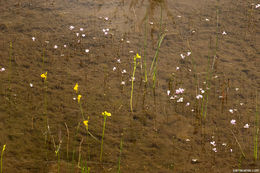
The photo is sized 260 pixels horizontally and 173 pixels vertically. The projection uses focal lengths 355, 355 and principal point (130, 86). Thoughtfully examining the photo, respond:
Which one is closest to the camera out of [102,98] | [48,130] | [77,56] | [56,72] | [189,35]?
[48,130]

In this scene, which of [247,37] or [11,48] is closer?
[11,48]

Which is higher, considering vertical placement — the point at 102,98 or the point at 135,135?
the point at 102,98

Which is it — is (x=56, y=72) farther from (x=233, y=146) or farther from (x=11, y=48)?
(x=233, y=146)

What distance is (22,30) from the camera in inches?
128

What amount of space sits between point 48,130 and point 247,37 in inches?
80.1

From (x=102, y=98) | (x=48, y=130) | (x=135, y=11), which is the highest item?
(x=135, y=11)

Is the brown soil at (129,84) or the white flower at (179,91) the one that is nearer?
the brown soil at (129,84)

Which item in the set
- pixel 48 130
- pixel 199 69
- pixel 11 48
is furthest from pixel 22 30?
pixel 199 69

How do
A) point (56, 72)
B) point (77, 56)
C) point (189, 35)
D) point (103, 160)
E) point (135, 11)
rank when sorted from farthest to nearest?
point (135, 11) → point (189, 35) → point (77, 56) → point (56, 72) → point (103, 160)

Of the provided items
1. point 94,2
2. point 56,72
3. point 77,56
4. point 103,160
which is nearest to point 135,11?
point 94,2

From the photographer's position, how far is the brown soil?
6.79ft

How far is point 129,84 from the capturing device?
2643 mm

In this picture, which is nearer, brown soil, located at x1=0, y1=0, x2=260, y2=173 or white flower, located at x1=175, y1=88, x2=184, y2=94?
brown soil, located at x1=0, y1=0, x2=260, y2=173

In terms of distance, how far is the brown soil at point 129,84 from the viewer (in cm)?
207
